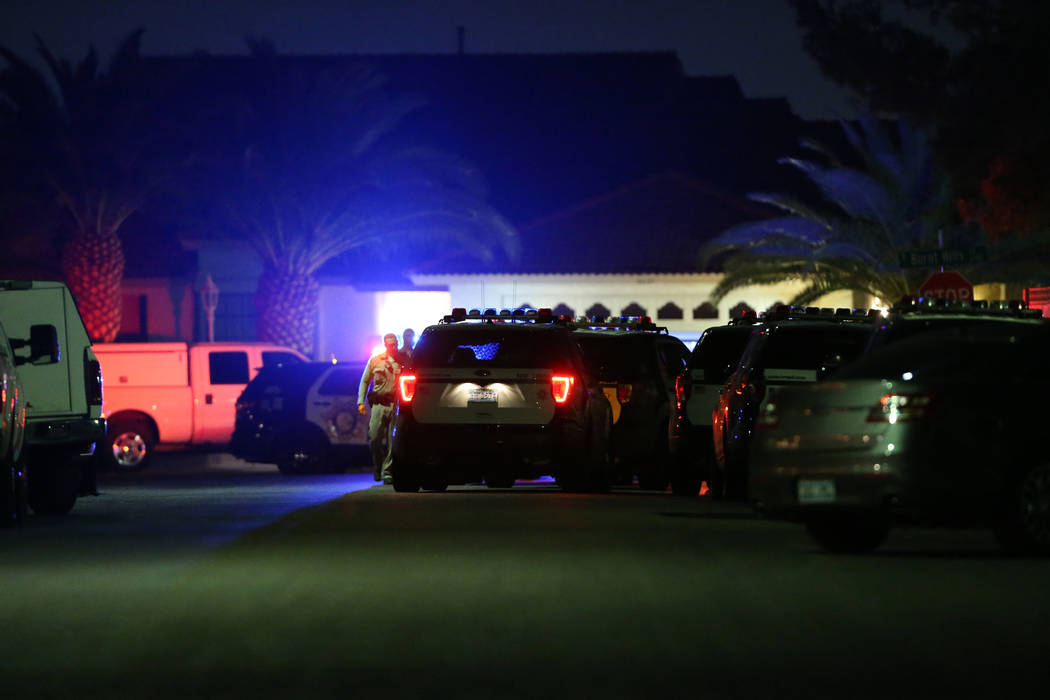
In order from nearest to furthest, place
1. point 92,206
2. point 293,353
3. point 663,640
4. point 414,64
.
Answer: point 663,640 → point 293,353 → point 92,206 → point 414,64

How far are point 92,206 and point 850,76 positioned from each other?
21647mm

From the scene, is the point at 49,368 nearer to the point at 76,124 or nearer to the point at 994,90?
the point at 994,90

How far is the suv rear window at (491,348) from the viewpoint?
21906 millimetres

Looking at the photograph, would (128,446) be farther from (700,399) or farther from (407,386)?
(700,399)

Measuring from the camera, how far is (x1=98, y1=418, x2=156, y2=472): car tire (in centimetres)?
3544

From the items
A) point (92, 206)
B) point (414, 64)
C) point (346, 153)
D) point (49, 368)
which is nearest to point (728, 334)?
point (49, 368)

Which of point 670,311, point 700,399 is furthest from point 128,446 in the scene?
point 670,311

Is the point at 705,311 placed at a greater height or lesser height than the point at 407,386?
greater

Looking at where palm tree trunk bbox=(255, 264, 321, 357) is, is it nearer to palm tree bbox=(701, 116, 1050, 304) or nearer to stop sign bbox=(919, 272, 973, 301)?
palm tree bbox=(701, 116, 1050, 304)

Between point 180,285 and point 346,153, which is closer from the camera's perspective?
point 346,153

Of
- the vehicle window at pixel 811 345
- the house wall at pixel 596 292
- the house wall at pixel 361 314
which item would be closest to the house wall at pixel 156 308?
the house wall at pixel 361 314

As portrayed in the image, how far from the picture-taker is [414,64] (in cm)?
7125

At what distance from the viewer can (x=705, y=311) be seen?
171ft

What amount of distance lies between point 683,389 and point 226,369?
49.1ft
